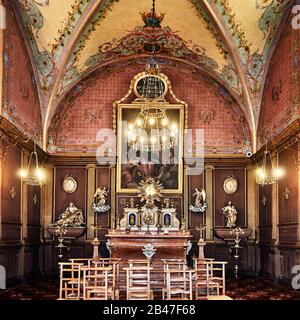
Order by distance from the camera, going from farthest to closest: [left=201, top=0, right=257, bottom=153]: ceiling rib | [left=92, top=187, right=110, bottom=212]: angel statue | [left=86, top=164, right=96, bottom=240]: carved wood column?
[left=86, top=164, right=96, bottom=240]: carved wood column → [left=92, top=187, right=110, bottom=212]: angel statue → [left=201, top=0, right=257, bottom=153]: ceiling rib

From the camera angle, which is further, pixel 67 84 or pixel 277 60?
pixel 67 84

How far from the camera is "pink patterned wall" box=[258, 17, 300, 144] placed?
582 inches

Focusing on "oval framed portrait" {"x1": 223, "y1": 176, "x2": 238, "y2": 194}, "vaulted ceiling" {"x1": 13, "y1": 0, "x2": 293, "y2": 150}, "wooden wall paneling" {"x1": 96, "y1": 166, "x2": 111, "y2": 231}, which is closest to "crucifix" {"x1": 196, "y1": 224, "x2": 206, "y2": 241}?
"oval framed portrait" {"x1": 223, "y1": 176, "x2": 238, "y2": 194}

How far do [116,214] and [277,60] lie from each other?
7.05 m

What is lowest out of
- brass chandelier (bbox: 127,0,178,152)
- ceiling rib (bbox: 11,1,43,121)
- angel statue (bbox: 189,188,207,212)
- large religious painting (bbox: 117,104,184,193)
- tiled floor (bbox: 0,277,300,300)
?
tiled floor (bbox: 0,277,300,300)

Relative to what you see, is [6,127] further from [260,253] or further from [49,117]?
[260,253]

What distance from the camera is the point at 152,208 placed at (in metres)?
18.2

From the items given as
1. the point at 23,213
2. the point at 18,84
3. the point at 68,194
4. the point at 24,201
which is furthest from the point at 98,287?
the point at 68,194

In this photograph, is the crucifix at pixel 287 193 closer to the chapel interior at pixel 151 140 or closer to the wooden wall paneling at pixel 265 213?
the chapel interior at pixel 151 140

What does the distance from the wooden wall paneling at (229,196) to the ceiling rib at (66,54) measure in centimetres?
575

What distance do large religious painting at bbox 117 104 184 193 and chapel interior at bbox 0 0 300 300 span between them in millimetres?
46

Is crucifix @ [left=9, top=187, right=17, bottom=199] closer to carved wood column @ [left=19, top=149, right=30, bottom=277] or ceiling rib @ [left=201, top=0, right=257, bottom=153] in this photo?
carved wood column @ [left=19, top=149, right=30, bottom=277]

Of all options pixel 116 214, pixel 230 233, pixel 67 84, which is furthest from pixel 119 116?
pixel 230 233

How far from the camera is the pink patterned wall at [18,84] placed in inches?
574
